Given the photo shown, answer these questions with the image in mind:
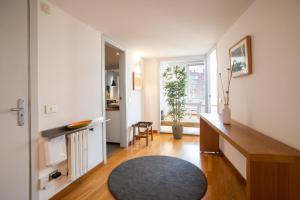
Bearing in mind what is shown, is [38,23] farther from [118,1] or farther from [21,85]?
[118,1]

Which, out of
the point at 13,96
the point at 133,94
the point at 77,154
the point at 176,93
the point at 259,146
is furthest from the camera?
the point at 176,93

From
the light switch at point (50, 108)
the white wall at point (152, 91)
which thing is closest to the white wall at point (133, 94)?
the white wall at point (152, 91)

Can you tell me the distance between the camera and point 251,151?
1.21 m

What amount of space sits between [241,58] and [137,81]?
110 inches

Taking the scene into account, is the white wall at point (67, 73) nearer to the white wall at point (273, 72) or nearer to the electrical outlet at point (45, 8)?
the electrical outlet at point (45, 8)

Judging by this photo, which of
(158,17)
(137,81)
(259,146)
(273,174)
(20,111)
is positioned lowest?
(273,174)

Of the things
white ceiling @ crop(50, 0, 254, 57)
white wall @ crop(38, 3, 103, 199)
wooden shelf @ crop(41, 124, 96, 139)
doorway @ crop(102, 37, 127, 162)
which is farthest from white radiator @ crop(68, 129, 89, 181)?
white ceiling @ crop(50, 0, 254, 57)

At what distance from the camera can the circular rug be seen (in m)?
1.94

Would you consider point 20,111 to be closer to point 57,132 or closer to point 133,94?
point 57,132

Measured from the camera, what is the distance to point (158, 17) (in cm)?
227

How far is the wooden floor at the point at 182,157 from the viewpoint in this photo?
1967mm

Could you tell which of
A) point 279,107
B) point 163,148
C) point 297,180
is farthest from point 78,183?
point 279,107

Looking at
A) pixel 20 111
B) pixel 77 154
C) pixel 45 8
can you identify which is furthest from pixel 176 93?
pixel 20 111

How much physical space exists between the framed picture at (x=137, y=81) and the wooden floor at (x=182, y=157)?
4.86 feet
